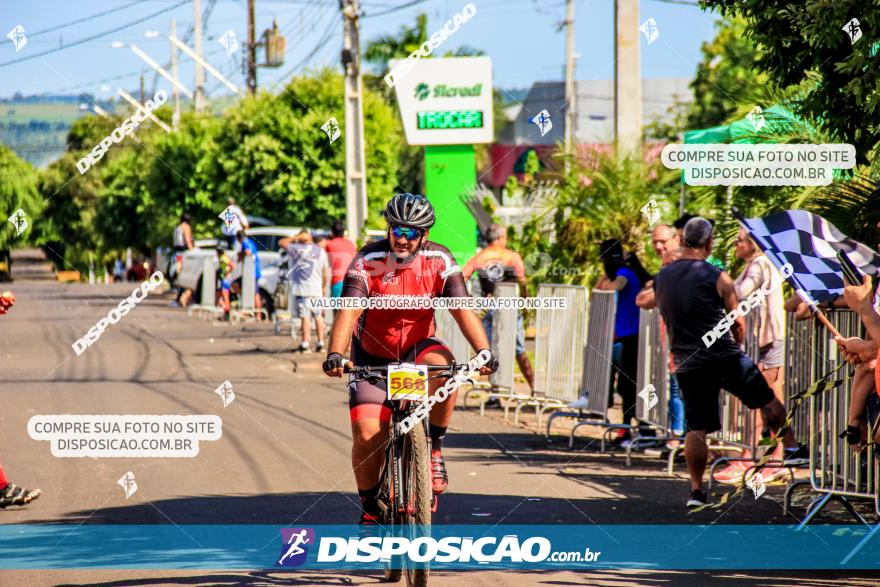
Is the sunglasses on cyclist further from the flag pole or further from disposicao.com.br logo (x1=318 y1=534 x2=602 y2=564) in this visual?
the flag pole

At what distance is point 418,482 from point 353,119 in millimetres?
19365

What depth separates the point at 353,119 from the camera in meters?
25.5

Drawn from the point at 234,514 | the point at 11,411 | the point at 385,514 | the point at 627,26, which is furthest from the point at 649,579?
the point at 627,26

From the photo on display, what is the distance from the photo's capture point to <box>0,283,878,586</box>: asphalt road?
716 centimetres

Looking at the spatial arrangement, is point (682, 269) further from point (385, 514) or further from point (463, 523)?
point (385, 514)

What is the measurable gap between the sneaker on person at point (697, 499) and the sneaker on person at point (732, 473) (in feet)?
4.54

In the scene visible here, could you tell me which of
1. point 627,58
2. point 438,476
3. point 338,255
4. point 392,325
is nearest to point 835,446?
point 438,476

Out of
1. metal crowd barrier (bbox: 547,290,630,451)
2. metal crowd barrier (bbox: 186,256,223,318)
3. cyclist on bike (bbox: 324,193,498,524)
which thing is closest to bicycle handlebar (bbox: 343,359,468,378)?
cyclist on bike (bbox: 324,193,498,524)

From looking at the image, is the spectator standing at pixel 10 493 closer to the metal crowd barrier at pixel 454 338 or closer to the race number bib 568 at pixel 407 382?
the race number bib 568 at pixel 407 382

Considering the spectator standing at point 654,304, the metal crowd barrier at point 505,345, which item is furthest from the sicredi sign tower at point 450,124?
the spectator standing at point 654,304

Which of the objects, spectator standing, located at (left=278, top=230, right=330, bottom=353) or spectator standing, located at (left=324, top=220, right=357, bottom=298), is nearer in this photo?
spectator standing, located at (left=324, top=220, right=357, bottom=298)

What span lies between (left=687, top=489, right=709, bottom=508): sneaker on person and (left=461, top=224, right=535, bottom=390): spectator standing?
5.95 meters

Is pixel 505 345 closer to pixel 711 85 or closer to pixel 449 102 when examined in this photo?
pixel 449 102

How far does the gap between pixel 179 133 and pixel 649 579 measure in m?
44.0
